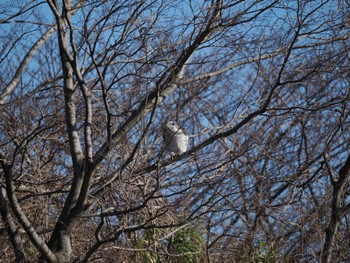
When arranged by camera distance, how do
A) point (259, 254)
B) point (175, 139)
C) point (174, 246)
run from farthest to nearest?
point (174, 246) < point (259, 254) < point (175, 139)

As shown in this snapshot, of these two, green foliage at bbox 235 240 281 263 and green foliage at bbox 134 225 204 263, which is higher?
green foliage at bbox 134 225 204 263

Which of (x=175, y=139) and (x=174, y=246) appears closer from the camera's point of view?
(x=175, y=139)

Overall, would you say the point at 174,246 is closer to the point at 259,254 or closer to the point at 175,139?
the point at 259,254

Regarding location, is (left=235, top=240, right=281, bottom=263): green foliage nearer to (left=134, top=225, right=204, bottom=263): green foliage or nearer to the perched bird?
(left=134, top=225, right=204, bottom=263): green foliage

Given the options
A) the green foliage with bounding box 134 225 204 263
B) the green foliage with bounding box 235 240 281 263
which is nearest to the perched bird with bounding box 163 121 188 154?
the green foliage with bounding box 134 225 204 263

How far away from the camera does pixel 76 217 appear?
18.6ft

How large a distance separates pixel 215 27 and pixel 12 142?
2.33m

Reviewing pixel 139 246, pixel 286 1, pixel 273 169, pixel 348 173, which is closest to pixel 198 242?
pixel 139 246

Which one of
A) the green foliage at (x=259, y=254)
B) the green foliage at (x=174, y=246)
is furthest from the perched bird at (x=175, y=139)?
the green foliage at (x=259, y=254)

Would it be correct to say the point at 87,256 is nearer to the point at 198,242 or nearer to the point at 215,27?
the point at 198,242

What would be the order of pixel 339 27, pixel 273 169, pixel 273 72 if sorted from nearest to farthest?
pixel 339 27 → pixel 273 72 → pixel 273 169

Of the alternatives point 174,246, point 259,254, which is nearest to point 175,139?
point 174,246

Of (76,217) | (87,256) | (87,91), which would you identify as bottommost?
(87,256)

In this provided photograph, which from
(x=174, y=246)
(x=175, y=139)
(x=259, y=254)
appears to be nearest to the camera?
(x=175, y=139)
